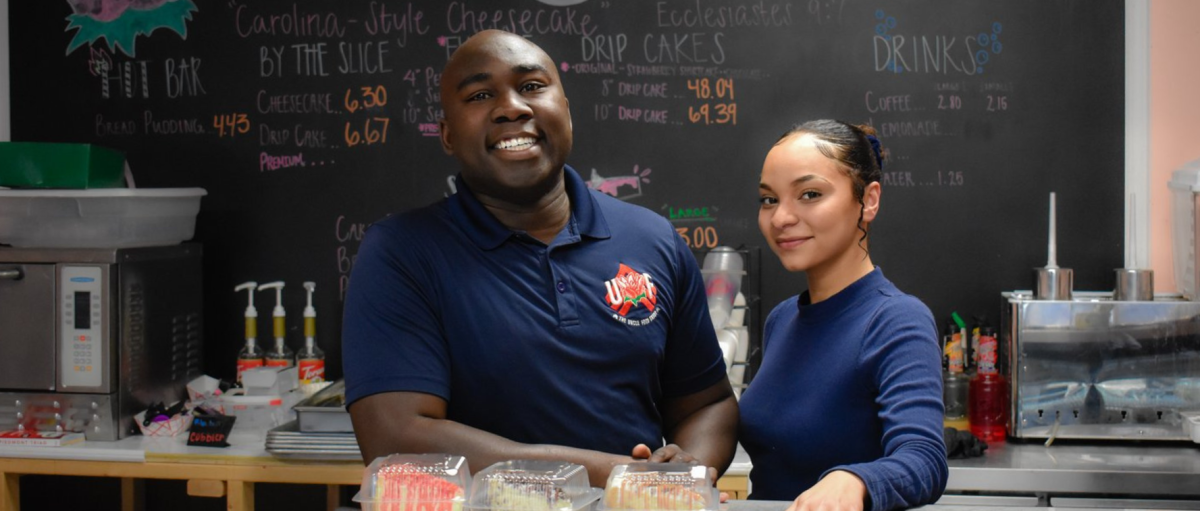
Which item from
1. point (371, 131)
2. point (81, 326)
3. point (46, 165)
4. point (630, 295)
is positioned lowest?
point (81, 326)

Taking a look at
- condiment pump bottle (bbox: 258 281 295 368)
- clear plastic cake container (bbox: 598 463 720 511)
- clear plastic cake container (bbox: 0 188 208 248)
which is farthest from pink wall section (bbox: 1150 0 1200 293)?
clear plastic cake container (bbox: 0 188 208 248)

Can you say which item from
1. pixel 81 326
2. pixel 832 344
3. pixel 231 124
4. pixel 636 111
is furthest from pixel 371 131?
pixel 832 344

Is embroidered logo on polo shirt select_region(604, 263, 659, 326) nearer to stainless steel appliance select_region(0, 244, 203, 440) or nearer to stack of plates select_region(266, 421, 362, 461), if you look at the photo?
stack of plates select_region(266, 421, 362, 461)

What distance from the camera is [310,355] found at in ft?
10.7

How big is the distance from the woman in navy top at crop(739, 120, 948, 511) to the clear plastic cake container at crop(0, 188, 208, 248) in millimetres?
1988

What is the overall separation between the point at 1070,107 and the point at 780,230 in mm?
1951

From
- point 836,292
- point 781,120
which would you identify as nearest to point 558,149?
point 836,292

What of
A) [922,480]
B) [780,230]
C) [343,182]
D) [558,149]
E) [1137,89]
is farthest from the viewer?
[343,182]

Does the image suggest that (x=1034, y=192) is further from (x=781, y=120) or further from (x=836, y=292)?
(x=836, y=292)

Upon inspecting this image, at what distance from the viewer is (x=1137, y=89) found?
3.09m

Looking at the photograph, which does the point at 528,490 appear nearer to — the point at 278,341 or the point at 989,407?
the point at 989,407

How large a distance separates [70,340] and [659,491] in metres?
2.23

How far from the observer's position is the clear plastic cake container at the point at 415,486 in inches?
46.3

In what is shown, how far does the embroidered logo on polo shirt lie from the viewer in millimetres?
1680
